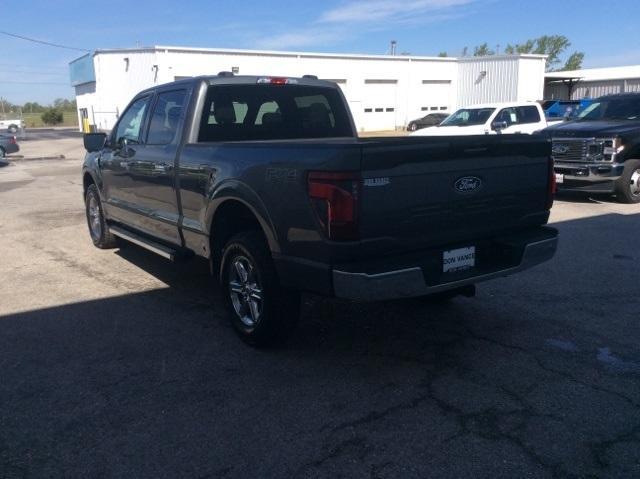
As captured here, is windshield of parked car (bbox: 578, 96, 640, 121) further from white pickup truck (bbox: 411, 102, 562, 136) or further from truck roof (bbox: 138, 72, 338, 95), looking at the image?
truck roof (bbox: 138, 72, 338, 95)

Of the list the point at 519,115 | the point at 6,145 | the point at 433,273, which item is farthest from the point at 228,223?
the point at 6,145

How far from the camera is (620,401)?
3559mm

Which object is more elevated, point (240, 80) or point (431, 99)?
point (431, 99)

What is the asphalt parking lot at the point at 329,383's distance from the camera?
307 cm

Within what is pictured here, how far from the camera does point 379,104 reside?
132 feet

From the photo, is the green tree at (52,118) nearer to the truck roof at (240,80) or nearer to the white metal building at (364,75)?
the white metal building at (364,75)

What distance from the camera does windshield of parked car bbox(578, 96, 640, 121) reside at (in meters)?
11.5

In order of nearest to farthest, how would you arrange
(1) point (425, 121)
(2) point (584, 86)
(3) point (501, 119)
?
(3) point (501, 119) → (1) point (425, 121) → (2) point (584, 86)

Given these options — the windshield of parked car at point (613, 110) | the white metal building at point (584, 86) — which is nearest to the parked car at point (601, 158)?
the windshield of parked car at point (613, 110)

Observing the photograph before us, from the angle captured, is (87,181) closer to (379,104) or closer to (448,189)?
(448,189)

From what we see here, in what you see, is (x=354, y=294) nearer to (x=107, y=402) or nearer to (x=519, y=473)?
(x=519, y=473)

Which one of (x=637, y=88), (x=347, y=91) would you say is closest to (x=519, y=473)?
(x=347, y=91)

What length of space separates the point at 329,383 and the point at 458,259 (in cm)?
117

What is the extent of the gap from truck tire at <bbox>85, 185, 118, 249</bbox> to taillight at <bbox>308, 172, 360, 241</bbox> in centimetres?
471
